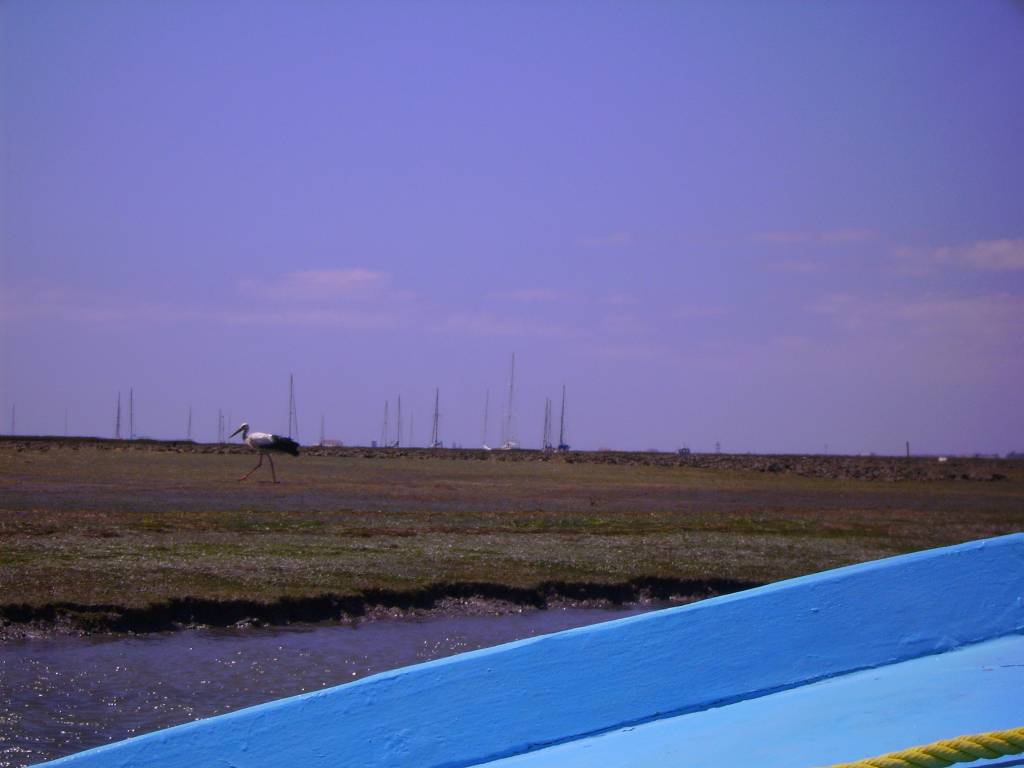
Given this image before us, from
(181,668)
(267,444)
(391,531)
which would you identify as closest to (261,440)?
(267,444)

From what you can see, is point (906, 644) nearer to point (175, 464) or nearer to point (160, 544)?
point (160, 544)

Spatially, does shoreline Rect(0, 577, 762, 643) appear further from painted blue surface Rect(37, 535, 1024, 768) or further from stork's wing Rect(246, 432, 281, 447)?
stork's wing Rect(246, 432, 281, 447)

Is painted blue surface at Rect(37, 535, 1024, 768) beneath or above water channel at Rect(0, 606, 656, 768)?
above

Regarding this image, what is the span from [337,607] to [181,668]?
2.15 metres

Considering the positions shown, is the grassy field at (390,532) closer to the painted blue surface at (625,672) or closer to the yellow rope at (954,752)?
the painted blue surface at (625,672)

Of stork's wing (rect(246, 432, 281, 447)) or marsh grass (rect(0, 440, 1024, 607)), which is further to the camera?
stork's wing (rect(246, 432, 281, 447))

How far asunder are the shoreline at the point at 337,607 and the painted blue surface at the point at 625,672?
20.4 ft

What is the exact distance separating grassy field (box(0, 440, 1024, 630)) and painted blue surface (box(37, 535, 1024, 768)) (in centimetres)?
674

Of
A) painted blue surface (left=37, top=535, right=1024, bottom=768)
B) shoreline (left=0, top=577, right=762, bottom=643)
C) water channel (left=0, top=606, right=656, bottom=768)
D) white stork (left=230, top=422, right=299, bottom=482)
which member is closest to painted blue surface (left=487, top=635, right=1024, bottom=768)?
painted blue surface (left=37, top=535, right=1024, bottom=768)

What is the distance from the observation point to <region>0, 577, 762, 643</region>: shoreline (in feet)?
28.9

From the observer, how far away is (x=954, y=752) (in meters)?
2.31

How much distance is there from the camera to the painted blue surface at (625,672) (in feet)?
9.77

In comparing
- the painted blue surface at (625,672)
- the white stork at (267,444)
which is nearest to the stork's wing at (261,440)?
the white stork at (267,444)

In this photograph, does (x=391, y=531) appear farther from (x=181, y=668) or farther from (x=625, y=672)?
(x=625, y=672)
